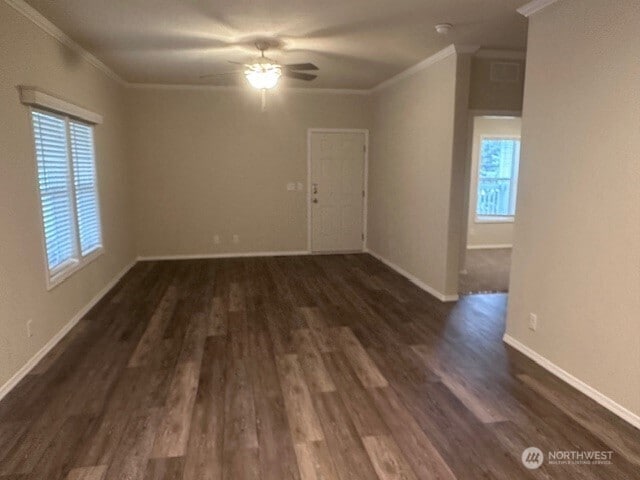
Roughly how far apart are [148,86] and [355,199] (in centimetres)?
356

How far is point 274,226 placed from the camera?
277 inches

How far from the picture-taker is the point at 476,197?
7738 mm

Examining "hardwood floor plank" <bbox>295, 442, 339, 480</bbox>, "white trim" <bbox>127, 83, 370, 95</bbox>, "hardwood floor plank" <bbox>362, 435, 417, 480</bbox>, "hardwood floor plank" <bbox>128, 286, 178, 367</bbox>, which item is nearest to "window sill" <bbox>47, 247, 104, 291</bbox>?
"hardwood floor plank" <bbox>128, 286, 178, 367</bbox>

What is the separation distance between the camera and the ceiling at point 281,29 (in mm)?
3252

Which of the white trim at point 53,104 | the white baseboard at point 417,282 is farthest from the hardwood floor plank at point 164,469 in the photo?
the white baseboard at point 417,282

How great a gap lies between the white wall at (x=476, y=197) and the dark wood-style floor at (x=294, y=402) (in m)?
3.41

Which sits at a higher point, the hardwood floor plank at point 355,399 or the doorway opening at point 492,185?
the doorway opening at point 492,185

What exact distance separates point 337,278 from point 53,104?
11.9 feet

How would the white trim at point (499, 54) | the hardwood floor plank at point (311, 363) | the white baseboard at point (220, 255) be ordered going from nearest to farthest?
the hardwood floor plank at point (311, 363)
the white trim at point (499, 54)
the white baseboard at point (220, 255)

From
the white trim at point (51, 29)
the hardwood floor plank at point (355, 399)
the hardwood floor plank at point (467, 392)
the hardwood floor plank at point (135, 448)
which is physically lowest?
the hardwood floor plank at point (135, 448)

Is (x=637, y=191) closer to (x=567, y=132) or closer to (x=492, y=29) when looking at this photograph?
(x=567, y=132)

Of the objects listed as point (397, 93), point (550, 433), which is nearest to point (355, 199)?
point (397, 93)

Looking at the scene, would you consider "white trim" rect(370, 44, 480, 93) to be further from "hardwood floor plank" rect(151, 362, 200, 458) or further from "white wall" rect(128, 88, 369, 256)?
"hardwood floor plank" rect(151, 362, 200, 458)

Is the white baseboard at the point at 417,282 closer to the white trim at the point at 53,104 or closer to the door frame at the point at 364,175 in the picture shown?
the door frame at the point at 364,175
